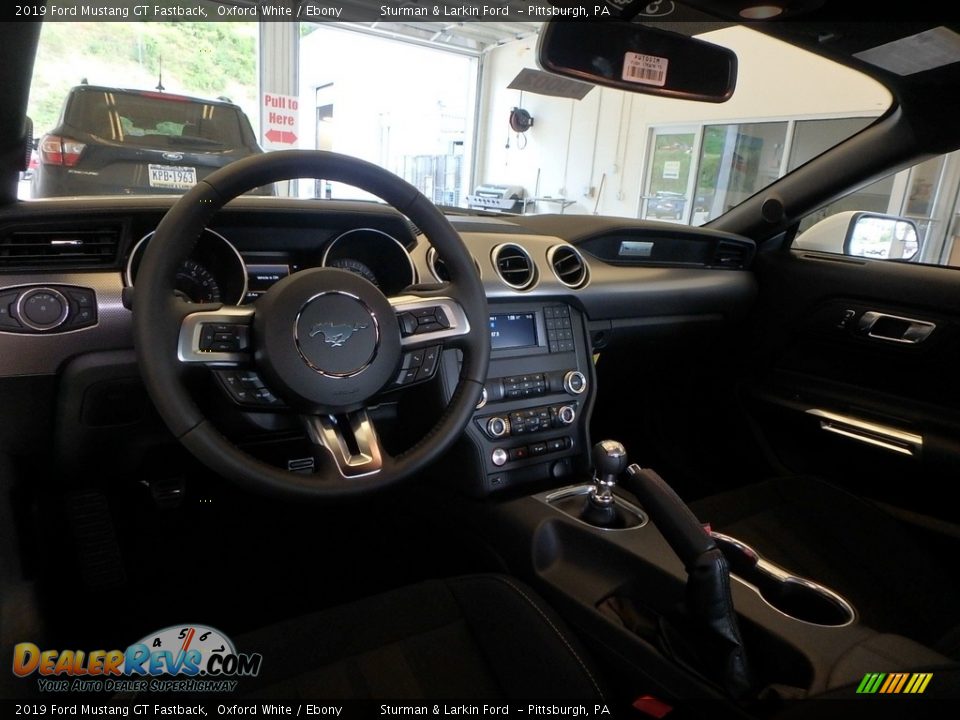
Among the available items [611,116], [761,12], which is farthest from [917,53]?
[611,116]

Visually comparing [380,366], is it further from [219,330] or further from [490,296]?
[490,296]

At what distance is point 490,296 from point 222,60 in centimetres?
577

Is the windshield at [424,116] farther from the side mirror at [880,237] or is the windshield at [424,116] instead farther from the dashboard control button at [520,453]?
the dashboard control button at [520,453]

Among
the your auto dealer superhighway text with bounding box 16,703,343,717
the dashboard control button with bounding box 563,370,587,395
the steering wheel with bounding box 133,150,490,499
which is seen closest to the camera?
the steering wheel with bounding box 133,150,490,499

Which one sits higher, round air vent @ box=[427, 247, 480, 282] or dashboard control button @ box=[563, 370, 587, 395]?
round air vent @ box=[427, 247, 480, 282]

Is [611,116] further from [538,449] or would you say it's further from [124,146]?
[538,449]

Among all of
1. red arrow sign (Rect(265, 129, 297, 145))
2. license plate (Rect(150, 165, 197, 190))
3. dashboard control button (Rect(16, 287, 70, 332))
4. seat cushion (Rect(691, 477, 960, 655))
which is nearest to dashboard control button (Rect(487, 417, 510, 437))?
seat cushion (Rect(691, 477, 960, 655))

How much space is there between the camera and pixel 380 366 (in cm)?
101

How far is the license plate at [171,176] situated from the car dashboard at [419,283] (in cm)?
292

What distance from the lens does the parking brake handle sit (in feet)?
3.32

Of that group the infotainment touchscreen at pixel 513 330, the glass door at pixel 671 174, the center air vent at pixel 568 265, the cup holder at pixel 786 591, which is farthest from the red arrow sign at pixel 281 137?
the glass door at pixel 671 174

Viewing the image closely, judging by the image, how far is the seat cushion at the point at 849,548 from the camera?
56.8 inches

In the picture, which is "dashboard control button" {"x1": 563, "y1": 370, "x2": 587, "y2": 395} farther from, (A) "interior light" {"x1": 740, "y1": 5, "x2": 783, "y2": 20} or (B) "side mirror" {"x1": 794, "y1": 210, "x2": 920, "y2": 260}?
(B) "side mirror" {"x1": 794, "y1": 210, "x2": 920, "y2": 260}

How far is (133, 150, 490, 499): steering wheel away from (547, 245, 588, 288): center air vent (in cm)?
64
